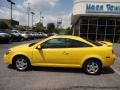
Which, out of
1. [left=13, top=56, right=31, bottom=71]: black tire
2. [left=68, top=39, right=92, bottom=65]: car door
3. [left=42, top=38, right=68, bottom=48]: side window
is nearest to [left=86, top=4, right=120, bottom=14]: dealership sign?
[left=42, top=38, right=68, bottom=48]: side window

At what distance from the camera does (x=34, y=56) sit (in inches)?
436

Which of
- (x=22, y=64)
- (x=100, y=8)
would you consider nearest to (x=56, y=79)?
(x=22, y=64)

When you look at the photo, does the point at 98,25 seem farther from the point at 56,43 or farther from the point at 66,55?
the point at 66,55

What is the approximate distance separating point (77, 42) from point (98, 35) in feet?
84.4

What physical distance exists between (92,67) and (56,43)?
170 centimetres

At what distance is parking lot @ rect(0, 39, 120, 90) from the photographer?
8.52m

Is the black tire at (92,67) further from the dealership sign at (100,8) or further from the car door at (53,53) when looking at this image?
the dealership sign at (100,8)

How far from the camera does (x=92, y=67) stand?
10.9 meters

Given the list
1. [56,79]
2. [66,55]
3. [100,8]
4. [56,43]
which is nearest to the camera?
[56,79]

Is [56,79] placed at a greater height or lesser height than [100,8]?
lesser

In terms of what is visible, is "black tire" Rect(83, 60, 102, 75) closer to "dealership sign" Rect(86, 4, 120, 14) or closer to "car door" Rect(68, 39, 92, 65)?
"car door" Rect(68, 39, 92, 65)

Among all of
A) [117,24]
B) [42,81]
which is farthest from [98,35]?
[42,81]

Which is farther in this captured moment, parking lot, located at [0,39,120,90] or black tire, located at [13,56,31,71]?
black tire, located at [13,56,31,71]

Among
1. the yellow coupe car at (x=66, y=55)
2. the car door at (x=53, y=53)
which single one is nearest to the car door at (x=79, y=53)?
the yellow coupe car at (x=66, y=55)
